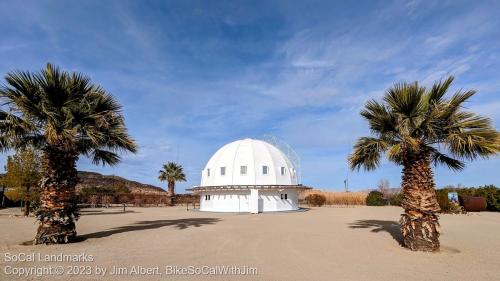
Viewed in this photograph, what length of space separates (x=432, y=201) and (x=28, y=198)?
3165cm

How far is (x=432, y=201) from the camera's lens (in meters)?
11.4

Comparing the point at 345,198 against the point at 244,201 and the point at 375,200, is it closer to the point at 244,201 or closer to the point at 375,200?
the point at 375,200

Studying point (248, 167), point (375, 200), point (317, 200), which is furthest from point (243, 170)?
point (375, 200)

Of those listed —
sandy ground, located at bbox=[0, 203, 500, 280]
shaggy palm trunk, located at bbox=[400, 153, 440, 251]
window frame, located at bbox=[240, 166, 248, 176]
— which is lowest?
sandy ground, located at bbox=[0, 203, 500, 280]

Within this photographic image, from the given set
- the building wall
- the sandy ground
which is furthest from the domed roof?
the sandy ground

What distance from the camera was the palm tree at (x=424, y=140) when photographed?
36.7 ft

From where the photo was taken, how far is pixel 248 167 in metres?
38.2

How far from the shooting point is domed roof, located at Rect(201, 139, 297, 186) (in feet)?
125

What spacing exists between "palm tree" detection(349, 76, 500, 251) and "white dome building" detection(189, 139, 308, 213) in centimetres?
2418

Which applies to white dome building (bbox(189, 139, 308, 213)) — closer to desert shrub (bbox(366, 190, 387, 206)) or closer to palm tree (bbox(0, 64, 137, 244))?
desert shrub (bbox(366, 190, 387, 206))

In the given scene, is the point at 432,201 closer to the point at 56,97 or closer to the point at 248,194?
the point at 56,97

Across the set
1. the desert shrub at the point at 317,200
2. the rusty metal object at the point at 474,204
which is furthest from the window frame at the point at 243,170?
the rusty metal object at the point at 474,204

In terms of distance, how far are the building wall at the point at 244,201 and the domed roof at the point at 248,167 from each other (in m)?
1.32

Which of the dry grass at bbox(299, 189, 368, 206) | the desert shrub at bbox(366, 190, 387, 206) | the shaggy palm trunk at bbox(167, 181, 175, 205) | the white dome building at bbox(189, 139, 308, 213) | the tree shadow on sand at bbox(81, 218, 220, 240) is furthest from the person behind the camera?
the shaggy palm trunk at bbox(167, 181, 175, 205)
